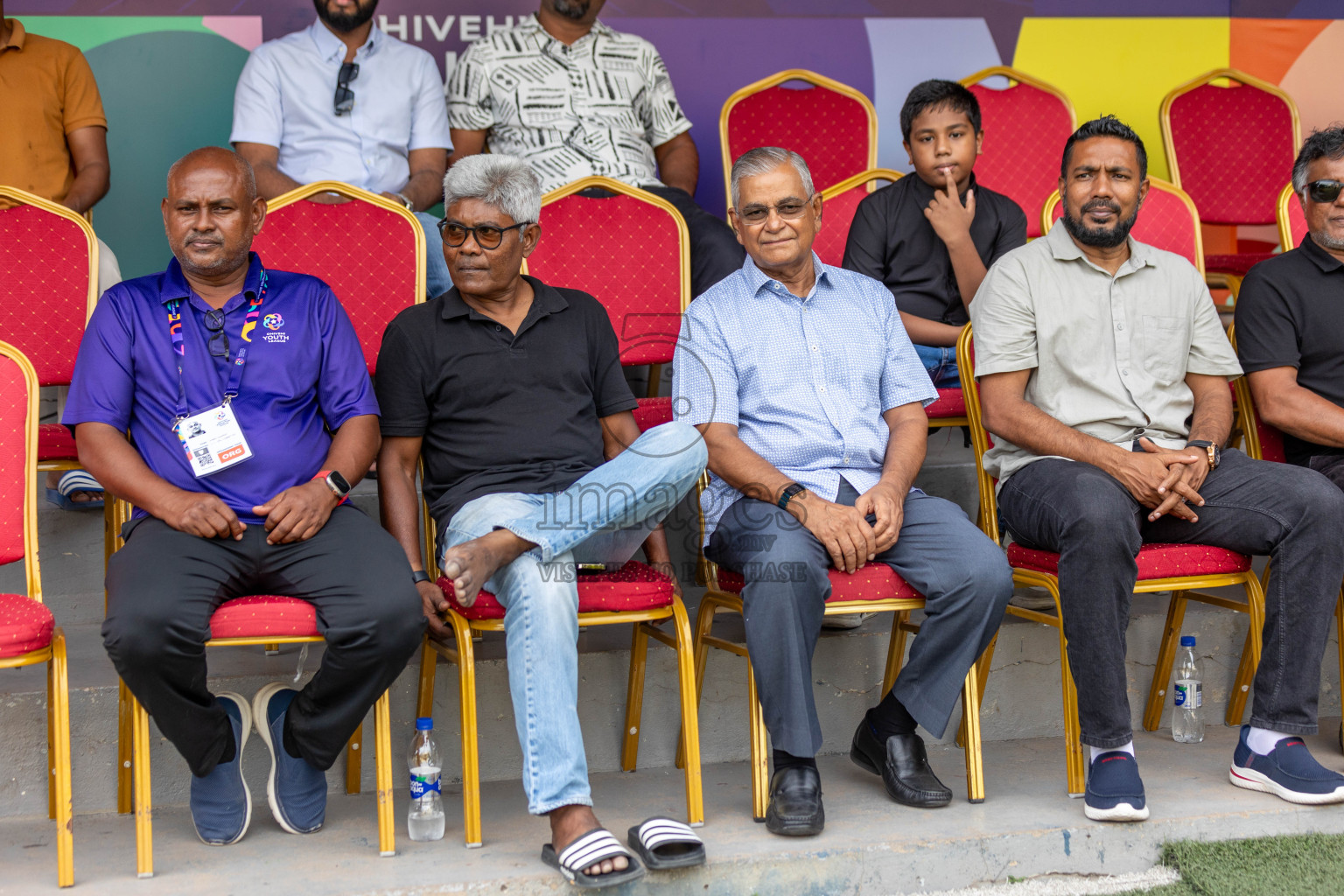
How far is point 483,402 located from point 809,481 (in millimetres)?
745

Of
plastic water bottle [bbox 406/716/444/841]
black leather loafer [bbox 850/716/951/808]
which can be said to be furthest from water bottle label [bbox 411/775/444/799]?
black leather loafer [bbox 850/716/951/808]

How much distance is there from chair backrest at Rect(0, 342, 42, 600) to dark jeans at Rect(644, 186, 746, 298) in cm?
200

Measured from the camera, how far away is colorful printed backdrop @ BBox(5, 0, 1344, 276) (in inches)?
176

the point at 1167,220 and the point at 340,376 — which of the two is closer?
the point at 340,376

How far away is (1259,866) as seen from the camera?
2.38m

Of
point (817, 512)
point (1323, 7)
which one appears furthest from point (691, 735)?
point (1323, 7)

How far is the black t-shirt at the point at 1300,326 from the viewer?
2.97 m

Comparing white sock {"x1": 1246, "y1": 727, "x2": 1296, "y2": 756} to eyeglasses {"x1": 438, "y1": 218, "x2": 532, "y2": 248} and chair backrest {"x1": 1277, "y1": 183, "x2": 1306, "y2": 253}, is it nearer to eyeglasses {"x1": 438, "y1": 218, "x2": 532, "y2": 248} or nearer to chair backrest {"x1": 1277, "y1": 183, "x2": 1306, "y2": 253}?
chair backrest {"x1": 1277, "y1": 183, "x2": 1306, "y2": 253}

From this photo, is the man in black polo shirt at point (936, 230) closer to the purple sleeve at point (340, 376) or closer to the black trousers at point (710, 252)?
the black trousers at point (710, 252)

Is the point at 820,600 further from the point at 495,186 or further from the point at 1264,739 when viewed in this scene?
the point at 495,186

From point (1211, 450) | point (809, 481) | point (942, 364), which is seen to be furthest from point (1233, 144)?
point (809, 481)

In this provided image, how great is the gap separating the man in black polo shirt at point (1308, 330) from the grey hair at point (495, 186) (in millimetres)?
1798

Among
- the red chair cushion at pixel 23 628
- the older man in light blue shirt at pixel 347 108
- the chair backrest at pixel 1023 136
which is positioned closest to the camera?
the red chair cushion at pixel 23 628

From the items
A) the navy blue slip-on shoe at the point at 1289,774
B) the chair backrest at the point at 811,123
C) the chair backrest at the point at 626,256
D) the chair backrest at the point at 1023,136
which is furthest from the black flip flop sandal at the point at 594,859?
the chair backrest at the point at 1023,136
